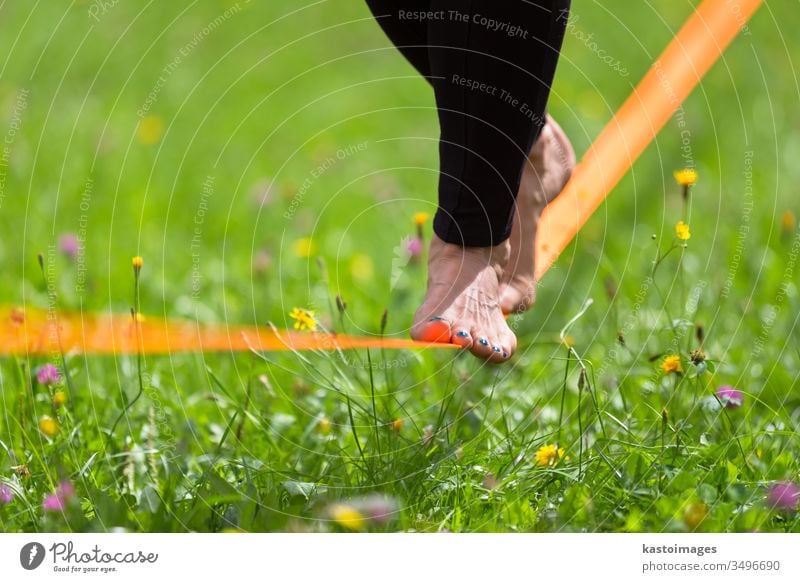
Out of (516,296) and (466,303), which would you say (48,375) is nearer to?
(466,303)

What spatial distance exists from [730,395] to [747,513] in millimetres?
254

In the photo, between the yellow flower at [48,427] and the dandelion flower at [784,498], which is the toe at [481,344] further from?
the yellow flower at [48,427]

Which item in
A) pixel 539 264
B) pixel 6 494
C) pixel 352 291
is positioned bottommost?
pixel 6 494

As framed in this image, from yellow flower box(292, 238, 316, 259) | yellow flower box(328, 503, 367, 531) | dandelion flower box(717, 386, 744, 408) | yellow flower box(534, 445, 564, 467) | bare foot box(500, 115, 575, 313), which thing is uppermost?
bare foot box(500, 115, 575, 313)

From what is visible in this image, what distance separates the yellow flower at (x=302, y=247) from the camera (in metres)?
2.42

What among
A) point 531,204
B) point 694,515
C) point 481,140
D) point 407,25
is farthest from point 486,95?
point 694,515

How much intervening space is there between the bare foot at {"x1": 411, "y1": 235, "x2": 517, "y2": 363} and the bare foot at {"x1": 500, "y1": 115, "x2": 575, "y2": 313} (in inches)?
4.0

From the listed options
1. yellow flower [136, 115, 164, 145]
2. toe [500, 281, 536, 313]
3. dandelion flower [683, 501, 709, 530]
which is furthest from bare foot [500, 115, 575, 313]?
yellow flower [136, 115, 164, 145]

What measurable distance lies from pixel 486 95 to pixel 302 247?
108 cm

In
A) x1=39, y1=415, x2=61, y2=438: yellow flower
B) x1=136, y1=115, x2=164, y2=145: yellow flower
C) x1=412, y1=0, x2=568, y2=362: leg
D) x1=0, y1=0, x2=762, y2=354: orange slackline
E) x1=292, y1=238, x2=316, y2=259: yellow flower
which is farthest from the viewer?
x1=136, y1=115, x2=164, y2=145: yellow flower

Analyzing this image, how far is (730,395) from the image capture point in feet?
5.25

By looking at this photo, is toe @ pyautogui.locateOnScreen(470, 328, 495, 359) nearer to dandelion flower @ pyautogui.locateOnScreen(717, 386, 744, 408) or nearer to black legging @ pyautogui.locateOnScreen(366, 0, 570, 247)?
black legging @ pyautogui.locateOnScreen(366, 0, 570, 247)

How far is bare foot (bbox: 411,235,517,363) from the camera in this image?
1.52 metres

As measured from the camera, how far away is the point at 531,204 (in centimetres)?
180
